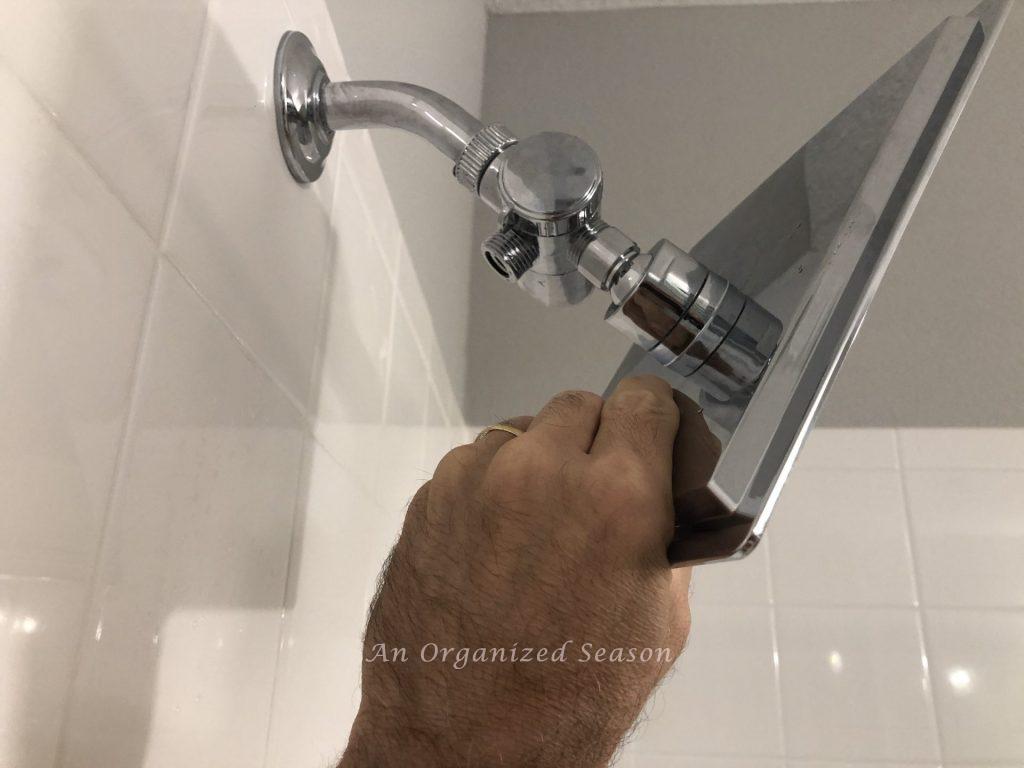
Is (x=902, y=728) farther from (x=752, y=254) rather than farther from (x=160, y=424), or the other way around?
(x=160, y=424)

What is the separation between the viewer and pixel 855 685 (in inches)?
33.4

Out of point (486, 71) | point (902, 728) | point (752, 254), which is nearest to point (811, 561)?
point (902, 728)

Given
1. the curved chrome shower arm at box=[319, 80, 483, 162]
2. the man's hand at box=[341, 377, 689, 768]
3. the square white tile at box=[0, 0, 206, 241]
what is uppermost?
the curved chrome shower arm at box=[319, 80, 483, 162]

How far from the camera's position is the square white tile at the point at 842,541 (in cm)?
89

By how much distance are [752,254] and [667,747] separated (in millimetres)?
670

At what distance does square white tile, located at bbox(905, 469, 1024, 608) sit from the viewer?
34.3 inches

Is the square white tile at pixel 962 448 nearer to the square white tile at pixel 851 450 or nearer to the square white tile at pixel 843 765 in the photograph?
the square white tile at pixel 851 450

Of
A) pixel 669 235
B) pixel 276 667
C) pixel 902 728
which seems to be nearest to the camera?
pixel 276 667

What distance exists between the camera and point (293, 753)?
422 mm

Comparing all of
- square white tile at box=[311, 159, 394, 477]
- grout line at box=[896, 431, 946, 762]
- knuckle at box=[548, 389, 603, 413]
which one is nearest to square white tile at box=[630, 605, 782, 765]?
grout line at box=[896, 431, 946, 762]

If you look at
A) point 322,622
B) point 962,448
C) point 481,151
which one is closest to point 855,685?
point 962,448

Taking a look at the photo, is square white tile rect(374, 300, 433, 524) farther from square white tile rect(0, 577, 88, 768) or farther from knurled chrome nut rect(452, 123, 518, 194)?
square white tile rect(0, 577, 88, 768)

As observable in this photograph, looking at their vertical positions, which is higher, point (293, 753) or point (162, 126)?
point (162, 126)

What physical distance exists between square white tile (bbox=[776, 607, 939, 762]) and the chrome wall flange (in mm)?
728
